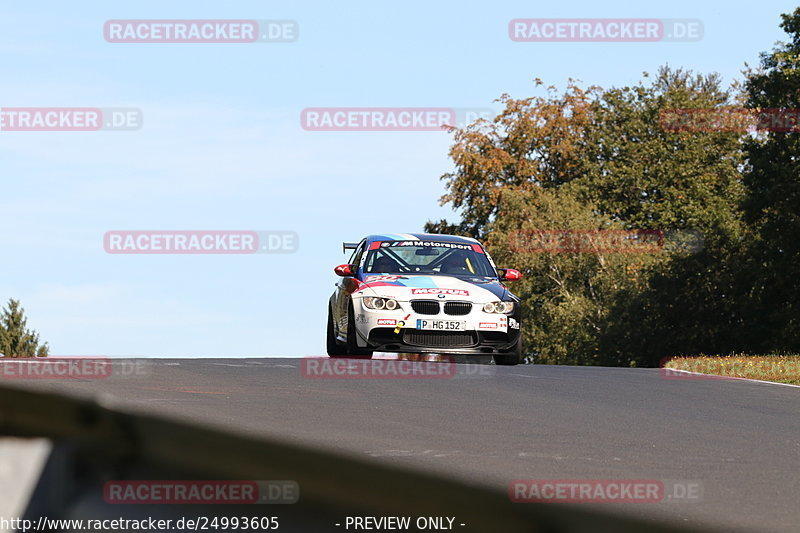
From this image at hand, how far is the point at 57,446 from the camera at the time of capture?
9.65 ft

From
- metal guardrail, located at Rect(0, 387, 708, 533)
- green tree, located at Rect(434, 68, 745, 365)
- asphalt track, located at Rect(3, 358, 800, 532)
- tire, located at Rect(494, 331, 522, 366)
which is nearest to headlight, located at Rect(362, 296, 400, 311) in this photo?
asphalt track, located at Rect(3, 358, 800, 532)

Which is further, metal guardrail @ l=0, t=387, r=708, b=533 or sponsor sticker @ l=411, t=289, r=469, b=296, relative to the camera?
sponsor sticker @ l=411, t=289, r=469, b=296

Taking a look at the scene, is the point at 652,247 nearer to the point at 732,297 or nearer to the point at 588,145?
the point at 588,145

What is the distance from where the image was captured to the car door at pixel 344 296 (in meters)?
18.7

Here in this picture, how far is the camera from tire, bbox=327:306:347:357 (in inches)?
762

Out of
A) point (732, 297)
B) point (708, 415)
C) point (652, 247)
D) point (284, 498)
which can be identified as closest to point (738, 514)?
point (284, 498)

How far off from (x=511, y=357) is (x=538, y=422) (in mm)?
8132

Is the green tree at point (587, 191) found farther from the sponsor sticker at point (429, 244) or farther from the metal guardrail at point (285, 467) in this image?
the metal guardrail at point (285, 467)

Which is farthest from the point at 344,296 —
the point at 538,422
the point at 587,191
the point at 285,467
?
the point at 587,191

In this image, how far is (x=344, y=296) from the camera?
62.1 feet

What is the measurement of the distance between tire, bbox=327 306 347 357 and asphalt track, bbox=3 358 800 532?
2.84 m

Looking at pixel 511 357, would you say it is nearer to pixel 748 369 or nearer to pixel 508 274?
pixel 508 274

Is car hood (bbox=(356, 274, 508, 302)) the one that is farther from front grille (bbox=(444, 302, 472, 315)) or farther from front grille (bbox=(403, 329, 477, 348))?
front grille (bbox=(403, 329, 477, 348))

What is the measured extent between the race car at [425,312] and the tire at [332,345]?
0.61 ft
